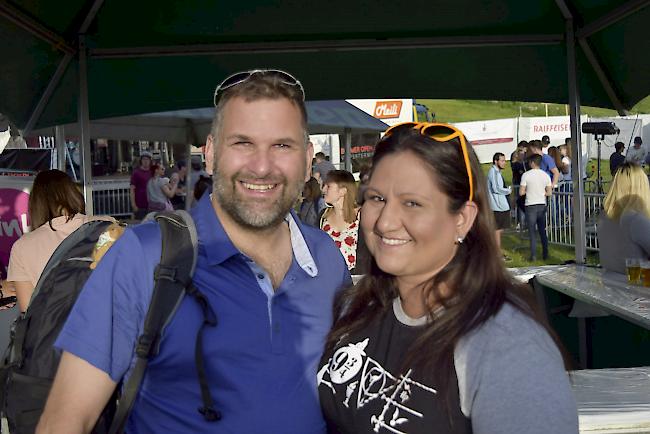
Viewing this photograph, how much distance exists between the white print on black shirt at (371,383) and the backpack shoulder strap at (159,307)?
43 cm

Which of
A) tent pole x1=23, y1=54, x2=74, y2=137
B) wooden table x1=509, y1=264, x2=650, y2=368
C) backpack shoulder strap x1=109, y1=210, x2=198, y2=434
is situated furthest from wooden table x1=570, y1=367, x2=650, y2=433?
tent pole x1=23, y1=54, x2=74, y2=137

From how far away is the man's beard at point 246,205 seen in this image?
2.07 m

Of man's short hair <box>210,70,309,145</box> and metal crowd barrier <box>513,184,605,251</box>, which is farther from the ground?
man's short hair <box>210,70,309,145</box>

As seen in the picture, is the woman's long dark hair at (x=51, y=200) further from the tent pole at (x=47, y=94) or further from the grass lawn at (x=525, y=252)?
the grass lawn at (x=525, y=252)

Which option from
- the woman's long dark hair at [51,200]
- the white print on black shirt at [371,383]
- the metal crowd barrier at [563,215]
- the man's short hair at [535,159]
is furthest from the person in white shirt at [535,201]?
the white print on black shirt at [371,383]

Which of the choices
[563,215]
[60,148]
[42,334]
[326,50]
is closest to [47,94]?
[60,148]

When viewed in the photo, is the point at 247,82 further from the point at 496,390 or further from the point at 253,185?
the point at 496,390

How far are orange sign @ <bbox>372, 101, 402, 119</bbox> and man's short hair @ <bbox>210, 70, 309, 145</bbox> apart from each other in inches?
851

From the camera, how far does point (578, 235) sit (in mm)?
5348

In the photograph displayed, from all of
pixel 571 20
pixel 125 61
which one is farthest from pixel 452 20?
pixel 125 61

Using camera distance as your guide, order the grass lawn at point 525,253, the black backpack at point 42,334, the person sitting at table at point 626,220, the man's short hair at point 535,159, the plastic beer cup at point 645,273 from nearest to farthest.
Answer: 1. the black backpack at point 42,334
2. the plastic beer cup at point 645,273
3. the person sitting at table at point 626,220
4. the grass lawn at point 525,253
5. the man's short hair at point 535,159

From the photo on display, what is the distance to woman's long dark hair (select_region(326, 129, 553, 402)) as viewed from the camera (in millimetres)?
Result: 1547

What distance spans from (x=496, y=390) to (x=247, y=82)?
1153mm

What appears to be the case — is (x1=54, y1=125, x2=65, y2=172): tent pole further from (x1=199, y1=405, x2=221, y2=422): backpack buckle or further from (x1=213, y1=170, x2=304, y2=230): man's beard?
(x1=199, y1=405, x2=221, y2=422): backpack buckle
